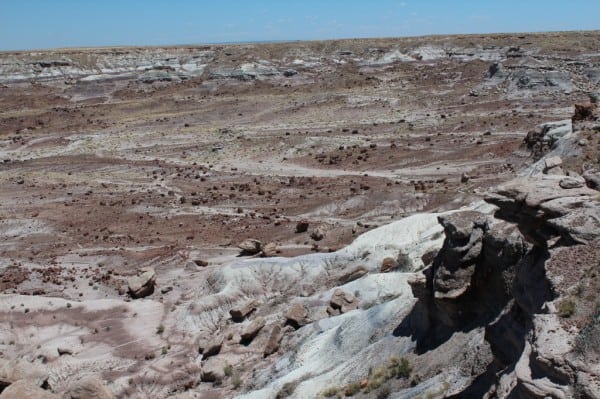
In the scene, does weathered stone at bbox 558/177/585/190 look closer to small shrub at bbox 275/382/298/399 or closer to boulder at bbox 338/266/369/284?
small shrub at bbox 275/382/298/399

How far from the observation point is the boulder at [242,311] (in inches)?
994

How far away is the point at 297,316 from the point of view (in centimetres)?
2325

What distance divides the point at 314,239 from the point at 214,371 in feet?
41.8

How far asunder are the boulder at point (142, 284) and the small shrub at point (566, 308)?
2182 cm

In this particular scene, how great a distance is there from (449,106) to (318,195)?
103 ft

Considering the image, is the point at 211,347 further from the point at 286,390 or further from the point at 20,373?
the point at 20,373

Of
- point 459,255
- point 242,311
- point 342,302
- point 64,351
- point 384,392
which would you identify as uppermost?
point 459,255

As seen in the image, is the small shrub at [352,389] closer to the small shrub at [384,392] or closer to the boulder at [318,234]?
the small shrub at [384,392]

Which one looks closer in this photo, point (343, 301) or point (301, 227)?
point (343, 301)

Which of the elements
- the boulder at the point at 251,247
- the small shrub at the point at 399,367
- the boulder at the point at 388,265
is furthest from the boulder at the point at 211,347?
the small shrub at the point at 399,367

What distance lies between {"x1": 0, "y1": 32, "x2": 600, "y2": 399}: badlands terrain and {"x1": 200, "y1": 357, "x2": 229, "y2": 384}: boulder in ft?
0.25

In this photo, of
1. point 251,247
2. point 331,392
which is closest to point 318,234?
point 251,247

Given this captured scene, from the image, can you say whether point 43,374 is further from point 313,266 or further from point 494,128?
point 494,128

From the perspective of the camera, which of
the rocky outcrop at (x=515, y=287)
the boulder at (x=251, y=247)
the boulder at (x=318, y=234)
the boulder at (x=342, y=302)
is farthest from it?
the boulder at (x=318, y=234)
